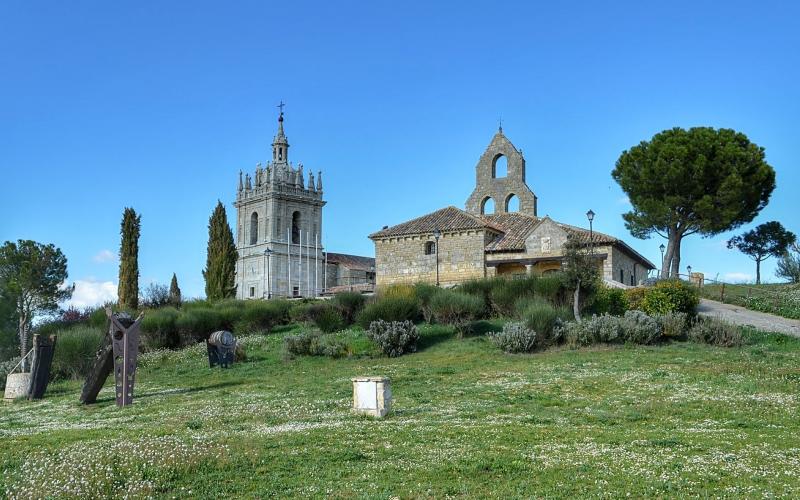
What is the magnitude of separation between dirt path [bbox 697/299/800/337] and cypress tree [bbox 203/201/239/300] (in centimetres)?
3406

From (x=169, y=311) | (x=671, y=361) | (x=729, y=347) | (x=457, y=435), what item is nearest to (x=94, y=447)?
(x=457, y=435)

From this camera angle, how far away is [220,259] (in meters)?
59.5

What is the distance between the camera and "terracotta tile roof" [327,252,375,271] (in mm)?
80312

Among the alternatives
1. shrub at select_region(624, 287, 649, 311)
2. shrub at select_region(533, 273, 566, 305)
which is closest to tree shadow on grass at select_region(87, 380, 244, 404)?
shrub at select_region(533, 273, 566, 305)

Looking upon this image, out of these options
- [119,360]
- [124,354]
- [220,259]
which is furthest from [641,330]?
[220,259]

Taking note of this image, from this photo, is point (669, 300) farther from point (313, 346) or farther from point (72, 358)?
point (72, 358)

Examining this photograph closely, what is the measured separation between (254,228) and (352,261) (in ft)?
33.7

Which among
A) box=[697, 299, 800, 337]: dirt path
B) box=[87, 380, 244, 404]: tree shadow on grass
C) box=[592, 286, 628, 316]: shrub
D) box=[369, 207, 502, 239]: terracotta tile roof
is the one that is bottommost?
box=[87, 380, 244, 404]: tree shadow on grass

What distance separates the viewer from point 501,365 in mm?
23078

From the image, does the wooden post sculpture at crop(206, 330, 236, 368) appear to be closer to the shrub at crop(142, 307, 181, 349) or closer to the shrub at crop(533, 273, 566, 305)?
the shrub at crop(142, 307, 181, 349)

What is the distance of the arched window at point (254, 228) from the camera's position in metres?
78.6

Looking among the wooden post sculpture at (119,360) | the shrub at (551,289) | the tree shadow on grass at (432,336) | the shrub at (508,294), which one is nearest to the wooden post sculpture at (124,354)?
the wooden post sculpture at (119,360)

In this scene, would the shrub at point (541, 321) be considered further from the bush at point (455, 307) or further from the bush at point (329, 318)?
the bush at point (329, 318)

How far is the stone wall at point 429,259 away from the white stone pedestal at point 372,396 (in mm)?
30576
